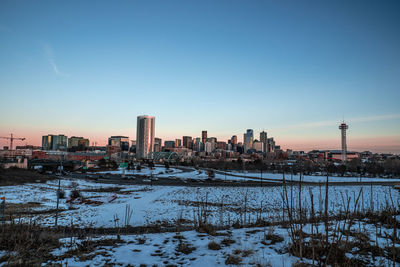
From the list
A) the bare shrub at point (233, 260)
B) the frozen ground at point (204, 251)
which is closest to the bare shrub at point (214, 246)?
the frozen ground at point (204, 251)

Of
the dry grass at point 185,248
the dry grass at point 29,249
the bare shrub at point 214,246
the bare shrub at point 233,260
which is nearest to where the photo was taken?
the bare shrub at point 233,260

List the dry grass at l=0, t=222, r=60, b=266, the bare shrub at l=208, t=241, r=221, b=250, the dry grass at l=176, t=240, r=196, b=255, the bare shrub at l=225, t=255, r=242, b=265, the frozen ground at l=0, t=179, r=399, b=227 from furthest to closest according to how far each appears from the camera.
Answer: the frozen ground at l=0, t=179, r=399, b=227
the bare shrub at l=208, t=241, r=221, b=250
the dry grass at l=176, t=240, r=196, b=255
the dry grass at l=0, t=222, r=60, b=266
the bare shrub at l=225, t=255, r=242, b=265

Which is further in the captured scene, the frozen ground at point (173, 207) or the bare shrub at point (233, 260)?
the frozen ground at point (173, 207)

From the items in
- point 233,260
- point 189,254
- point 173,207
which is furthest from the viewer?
point 173,207

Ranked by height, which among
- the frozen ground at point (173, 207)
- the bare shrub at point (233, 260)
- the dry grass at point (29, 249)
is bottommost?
the frozen ground at point (173, 207)

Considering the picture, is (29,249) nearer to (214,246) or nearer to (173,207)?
(214,246)

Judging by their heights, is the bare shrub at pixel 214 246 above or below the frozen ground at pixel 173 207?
above

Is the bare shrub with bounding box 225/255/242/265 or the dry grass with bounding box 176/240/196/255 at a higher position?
the bare shrub with bounding box 225/255/242/265

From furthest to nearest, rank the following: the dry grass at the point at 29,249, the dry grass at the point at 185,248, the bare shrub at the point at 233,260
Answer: the dry grass at the point at 185,248
the dry grass at the point at 29,249
the bare shrub at the point at 233,260

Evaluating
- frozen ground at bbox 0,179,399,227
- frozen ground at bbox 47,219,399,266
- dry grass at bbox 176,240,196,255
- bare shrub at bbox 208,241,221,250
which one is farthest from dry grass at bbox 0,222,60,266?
bare shrub at bbox 208,241,221,250

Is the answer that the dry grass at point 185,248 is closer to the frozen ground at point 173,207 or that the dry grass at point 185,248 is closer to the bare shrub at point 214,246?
the bare shrub at point 214,246

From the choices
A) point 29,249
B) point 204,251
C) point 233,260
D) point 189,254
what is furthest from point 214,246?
point 29,249

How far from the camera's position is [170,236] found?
29.8 feet

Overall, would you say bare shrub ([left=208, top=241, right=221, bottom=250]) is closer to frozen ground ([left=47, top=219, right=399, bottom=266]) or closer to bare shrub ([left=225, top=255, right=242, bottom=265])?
frozen ground ([left=47, top=219, right=399, bottom=266])
